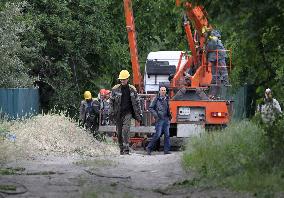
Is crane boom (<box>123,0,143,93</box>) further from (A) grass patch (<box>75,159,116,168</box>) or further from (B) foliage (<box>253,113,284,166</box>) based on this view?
(B) foliage (<box>253,113,284,166</box>)

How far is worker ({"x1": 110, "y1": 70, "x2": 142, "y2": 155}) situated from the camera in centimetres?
1758

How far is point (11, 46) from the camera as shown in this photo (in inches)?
1075

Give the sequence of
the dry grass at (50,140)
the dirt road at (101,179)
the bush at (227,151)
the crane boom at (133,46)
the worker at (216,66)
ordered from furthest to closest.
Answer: the crane boom at (133,46)
the worker at (216,66)
the dry grass at (50,140)
the bush at (227,151)
the dirt road at (101,179)

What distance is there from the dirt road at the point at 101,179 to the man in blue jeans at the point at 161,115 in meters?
4.38

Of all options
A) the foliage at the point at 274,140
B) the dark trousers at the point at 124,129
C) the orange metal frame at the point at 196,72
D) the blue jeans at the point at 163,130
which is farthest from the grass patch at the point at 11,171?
the orange metal frame at the point at 196,72

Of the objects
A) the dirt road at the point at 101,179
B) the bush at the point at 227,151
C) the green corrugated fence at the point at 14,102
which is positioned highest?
the green corrugated fence at the point at 14,102

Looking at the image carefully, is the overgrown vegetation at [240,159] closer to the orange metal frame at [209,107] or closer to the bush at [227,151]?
the bush at [227,151]

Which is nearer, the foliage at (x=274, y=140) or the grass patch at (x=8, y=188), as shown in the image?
the grass patch at (x=8, y=188)

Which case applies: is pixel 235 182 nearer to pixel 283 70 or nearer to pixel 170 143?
pixel 283 70

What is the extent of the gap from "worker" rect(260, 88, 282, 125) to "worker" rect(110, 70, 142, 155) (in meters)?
5.34

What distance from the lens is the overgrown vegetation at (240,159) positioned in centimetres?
1004

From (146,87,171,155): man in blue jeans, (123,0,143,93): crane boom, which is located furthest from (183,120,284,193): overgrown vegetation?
(123,0,143,93): crane boom

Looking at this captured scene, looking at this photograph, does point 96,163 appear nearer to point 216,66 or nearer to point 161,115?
point 161,115

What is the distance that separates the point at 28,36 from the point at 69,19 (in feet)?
8.07
